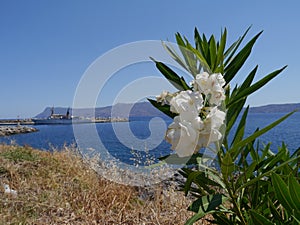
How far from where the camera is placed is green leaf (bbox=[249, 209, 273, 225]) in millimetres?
688

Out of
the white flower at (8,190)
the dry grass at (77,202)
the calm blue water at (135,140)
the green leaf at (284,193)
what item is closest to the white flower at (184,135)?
the green leaf at (284,193)

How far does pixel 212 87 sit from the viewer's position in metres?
0.62

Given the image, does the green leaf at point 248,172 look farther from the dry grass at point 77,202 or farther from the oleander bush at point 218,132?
the dry grass at point 77,202

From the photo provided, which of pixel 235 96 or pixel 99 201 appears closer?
pixel 235 96

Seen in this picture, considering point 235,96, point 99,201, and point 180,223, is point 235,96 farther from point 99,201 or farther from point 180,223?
point 99,201

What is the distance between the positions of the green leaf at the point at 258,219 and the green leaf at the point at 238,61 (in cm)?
37

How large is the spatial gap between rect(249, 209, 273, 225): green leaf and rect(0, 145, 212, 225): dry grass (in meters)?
1.23

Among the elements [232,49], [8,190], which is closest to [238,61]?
[232,49]

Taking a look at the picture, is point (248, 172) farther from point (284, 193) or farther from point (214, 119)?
point (214, 119)

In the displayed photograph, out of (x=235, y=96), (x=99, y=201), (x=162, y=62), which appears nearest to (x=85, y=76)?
(x=162, y=62)

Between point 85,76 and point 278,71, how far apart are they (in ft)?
2.51

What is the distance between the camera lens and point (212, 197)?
0.82 m

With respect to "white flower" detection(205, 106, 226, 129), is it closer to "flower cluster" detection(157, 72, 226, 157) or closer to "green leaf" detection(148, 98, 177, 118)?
"flower cluster" detection(157, 72, 226, 157)

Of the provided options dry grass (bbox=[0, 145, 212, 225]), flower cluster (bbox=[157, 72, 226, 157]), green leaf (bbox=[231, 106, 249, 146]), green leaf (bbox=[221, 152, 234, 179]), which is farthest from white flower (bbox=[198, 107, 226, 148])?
dry grass (bbox=[0, 145, 212, 225])
